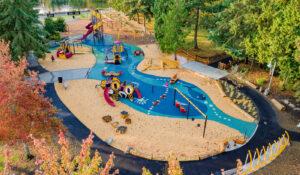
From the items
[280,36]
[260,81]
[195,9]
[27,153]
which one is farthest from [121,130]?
[195,9]

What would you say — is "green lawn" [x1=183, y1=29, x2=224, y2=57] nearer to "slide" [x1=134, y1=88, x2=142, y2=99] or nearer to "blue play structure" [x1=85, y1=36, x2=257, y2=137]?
"blue play structure" [x1=85, y1=36, x2=257, y2=137]

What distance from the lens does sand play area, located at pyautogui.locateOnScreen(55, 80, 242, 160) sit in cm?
2369

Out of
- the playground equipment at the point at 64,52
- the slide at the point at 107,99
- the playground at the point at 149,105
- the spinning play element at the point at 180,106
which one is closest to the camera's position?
the playground at the point at 149,105

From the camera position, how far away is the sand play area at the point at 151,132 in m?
23.7

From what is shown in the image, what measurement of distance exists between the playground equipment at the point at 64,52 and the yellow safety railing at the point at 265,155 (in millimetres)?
27747

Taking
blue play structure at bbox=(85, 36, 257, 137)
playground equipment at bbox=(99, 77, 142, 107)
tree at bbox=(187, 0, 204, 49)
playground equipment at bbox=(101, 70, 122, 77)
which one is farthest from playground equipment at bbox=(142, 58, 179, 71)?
playground equipment at bbox=(99, 77, 142, 107)

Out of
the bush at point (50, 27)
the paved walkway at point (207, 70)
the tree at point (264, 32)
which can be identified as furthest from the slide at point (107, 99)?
the bush at point (50, 27)

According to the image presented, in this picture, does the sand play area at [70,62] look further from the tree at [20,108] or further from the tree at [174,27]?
the tree at [20,108]

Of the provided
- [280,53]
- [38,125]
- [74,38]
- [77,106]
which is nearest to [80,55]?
[74,38]

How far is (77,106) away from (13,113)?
11392 mm

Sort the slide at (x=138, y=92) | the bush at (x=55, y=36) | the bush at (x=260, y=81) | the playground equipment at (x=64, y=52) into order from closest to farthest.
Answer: the slide at (x=138, y=92)
the bush at (x=260, y=81)
the playground equipment at (x=64, y=52)
the bush at (x=55, y=36)

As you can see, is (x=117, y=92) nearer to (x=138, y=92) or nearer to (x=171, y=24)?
(x=138, y=92)

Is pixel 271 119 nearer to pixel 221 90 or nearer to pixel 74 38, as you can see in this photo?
pixel 221 90

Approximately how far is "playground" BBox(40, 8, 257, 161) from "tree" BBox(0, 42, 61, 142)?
655cm
